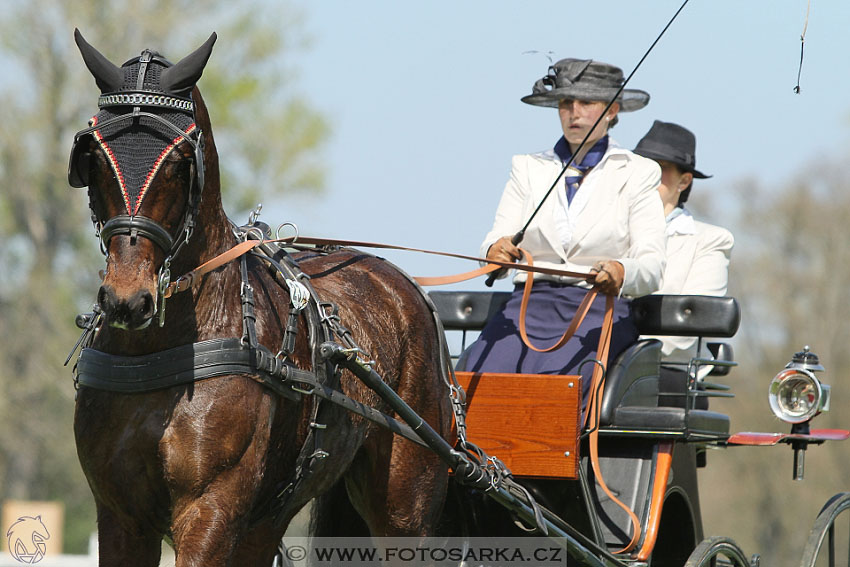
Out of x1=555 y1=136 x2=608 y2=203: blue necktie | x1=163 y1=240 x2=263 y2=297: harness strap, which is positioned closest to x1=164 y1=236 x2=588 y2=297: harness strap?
x1=163 y1=240 x2=263 y2=297: harness strap

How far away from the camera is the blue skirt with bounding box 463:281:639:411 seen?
480 cm

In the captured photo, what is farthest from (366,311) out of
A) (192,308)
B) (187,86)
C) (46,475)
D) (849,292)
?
(849,292)

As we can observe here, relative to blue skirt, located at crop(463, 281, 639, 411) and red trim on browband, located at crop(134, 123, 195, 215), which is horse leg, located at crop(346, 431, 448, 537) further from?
red trim on browband, located at crop(134, 123, 195, 215)

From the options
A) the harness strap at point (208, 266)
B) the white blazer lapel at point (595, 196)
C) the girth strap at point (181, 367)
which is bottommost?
the girth strap at point (181, 367)

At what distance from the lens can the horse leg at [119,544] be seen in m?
3.34

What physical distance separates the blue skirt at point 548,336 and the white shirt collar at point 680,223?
43.0 inches

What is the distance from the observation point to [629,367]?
15.7 feet

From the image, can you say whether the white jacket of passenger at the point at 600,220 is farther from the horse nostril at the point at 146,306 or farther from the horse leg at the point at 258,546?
the horse nostril at the point at 146,306

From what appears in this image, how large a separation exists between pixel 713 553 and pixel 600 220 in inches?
54.6

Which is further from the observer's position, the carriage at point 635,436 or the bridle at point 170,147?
the carriage at point 635,436

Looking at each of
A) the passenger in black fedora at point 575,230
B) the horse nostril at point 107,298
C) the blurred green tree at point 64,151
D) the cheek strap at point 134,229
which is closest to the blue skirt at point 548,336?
the passenger in black fedora at point 575,230

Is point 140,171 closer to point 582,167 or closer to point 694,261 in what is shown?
point 582,167

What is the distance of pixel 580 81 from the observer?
201 inches

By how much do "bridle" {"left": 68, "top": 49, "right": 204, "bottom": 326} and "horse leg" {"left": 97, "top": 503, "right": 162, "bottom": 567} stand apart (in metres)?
0.63
